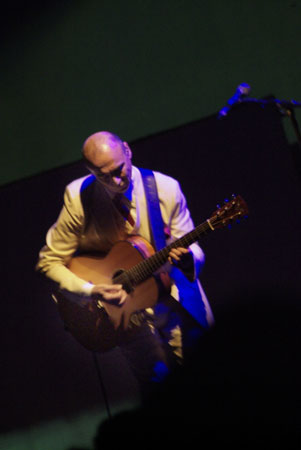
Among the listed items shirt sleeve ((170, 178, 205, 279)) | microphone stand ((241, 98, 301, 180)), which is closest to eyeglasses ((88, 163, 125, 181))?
shirt sleeve ((170, 178, 205, 279))

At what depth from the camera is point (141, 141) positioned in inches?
125

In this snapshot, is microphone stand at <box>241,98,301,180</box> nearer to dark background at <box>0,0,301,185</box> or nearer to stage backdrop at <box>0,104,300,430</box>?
stage backdrop at <box>0,104,300,430</box>

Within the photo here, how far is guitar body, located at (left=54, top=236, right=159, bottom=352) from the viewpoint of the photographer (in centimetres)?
272

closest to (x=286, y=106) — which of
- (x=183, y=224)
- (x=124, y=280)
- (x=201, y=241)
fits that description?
(x=183, y=224)

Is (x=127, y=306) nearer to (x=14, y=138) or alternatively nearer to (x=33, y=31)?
(x=14, y=138)

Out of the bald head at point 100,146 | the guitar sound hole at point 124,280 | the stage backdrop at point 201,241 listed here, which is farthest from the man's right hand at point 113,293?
the bald head at point 100,146

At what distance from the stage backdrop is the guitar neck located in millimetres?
436

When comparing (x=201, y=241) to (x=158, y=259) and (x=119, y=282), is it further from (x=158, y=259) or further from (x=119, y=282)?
(x=119, y=282)

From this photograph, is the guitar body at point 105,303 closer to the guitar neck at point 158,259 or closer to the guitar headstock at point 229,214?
the guitar neck at point 158,259

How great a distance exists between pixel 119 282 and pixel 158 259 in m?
0.28

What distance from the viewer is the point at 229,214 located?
99.1 inches

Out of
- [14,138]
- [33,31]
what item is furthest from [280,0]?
[14,138]

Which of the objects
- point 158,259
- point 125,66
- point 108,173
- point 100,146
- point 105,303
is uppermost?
point 125,66

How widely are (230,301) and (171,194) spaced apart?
715 millimetres
